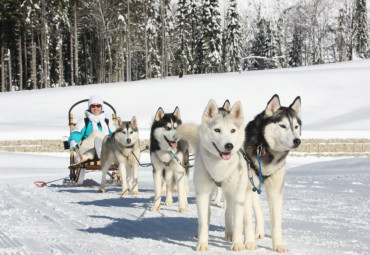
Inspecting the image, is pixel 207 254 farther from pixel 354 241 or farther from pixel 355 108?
pixel 355 108

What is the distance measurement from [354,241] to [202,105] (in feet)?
73.7

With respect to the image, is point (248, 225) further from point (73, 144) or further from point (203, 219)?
point (73, 144)

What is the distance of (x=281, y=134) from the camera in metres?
3.78

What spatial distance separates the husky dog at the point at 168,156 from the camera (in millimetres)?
5934

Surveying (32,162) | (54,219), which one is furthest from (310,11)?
(54,219)

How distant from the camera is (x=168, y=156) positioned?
600 cm

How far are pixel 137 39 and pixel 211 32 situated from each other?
32.6 feet

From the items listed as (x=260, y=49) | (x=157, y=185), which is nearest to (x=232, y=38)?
(x=260, y=49)

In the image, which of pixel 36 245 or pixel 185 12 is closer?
pixel 36 245

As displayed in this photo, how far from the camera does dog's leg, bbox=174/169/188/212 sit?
5703 mm

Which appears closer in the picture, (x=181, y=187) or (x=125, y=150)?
(x=181, y=187)

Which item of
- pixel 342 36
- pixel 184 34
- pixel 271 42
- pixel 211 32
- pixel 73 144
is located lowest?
pixel 73 144

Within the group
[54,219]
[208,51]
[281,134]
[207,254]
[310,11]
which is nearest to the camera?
[207,254]

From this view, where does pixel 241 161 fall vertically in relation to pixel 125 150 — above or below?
above
